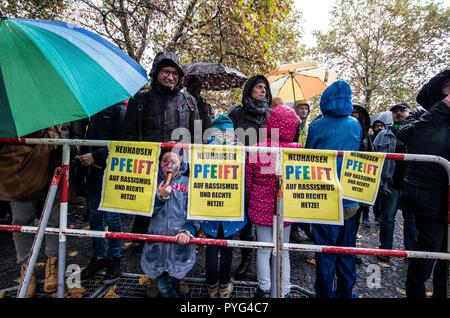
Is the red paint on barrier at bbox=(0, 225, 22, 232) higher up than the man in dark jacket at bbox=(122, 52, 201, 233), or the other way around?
the man in dark jacket at bbox=(122, 52, 201, 233)

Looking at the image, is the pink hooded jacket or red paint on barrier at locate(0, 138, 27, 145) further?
the pink hooded jacket

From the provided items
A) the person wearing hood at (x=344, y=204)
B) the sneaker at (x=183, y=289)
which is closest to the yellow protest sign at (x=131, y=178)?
the sneaker at (x=183, y=289)

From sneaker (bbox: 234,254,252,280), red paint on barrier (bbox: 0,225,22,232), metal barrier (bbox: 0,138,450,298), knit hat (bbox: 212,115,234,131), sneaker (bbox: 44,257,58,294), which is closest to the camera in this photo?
metal barrier (bbox: 0,138,450,298)

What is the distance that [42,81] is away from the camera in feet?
5.65

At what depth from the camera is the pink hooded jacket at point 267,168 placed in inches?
97.4

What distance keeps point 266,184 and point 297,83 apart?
413 cm

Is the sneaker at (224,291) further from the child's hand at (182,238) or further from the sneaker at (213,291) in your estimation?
the child's hand at (182,238)

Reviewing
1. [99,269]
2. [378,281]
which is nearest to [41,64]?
[99,269]

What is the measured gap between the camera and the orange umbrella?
231 inches

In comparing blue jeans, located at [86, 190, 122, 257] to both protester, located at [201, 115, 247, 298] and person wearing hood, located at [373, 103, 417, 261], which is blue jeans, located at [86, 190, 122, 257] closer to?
protester, located at [201, 115, 247, 298]

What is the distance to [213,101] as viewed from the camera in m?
14.1

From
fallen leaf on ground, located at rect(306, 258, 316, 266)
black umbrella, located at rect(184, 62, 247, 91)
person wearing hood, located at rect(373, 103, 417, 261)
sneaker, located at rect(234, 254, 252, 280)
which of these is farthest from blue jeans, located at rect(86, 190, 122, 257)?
person wearing hood, located at rect(373, 103, 417, 261)

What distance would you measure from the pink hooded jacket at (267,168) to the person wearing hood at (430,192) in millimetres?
1233

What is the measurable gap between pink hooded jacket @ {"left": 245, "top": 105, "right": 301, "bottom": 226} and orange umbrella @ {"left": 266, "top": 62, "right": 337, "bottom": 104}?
3514 millimetres
